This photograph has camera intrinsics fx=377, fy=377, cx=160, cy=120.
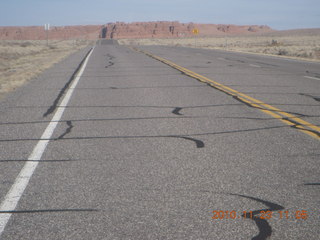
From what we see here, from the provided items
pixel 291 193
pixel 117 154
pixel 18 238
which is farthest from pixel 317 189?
pixel 18 238

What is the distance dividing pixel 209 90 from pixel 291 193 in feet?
22.1

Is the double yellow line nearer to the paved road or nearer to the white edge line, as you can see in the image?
the paved road

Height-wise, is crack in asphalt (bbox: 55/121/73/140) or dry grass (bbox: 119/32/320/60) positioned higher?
dry grass (bbox: 119/32/320/60)

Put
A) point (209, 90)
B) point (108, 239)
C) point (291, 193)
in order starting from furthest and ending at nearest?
point (209, 90), point (291, 193), point (108, 239)

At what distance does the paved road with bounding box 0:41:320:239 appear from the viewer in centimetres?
307

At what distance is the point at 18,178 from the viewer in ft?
13.5

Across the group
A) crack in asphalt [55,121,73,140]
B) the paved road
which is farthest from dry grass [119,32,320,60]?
crack in asphalt [55,121,73,140]

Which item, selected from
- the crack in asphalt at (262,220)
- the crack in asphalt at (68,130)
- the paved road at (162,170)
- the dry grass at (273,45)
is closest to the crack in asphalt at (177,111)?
the paved road at (162,170)

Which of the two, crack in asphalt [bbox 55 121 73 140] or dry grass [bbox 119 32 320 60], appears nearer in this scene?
crack in asphalt [bbox 55 121 73 140]

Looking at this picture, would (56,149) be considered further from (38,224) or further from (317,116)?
(317,116)

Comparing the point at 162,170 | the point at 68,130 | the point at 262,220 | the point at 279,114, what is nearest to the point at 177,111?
the point at 279,114

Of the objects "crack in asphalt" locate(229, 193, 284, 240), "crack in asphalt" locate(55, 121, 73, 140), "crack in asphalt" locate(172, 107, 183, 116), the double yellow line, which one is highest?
the double yellow line

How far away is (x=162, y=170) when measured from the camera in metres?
4.29

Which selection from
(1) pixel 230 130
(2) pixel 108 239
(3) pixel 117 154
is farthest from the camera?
(1) pixel 230 130
